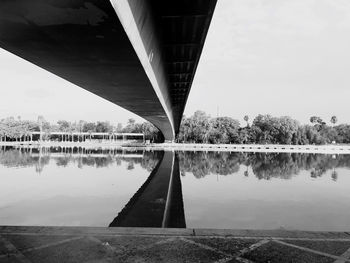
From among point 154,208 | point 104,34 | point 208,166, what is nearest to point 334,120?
point 208,166

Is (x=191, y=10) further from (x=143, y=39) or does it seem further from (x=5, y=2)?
(x=5, y=2)

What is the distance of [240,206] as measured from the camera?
13.9 metres

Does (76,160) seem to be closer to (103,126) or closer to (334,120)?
(103,126)

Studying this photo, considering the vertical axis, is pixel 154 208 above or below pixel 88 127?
below

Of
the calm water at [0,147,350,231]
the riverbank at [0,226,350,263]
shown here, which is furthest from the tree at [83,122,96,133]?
the riverbank at [0,226,350,263]

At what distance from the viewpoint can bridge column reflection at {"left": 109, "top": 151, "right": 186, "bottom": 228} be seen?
1068cm

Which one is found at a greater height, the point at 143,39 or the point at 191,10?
the point at 191,10

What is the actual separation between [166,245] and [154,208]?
6.35 meters

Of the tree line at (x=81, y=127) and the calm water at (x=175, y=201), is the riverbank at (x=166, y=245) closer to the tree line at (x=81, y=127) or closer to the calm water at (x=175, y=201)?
the calm water at (x=175, y=201)

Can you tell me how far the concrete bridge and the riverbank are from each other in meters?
4.48

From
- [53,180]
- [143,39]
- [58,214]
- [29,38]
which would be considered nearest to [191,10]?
[143,39]

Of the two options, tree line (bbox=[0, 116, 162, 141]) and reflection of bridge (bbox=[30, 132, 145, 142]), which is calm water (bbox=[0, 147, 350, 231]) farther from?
reflection of bridge (bbox=[30, 132, 145, 142])

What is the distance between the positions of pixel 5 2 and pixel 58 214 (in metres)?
8.26

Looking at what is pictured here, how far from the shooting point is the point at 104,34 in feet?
24.4
